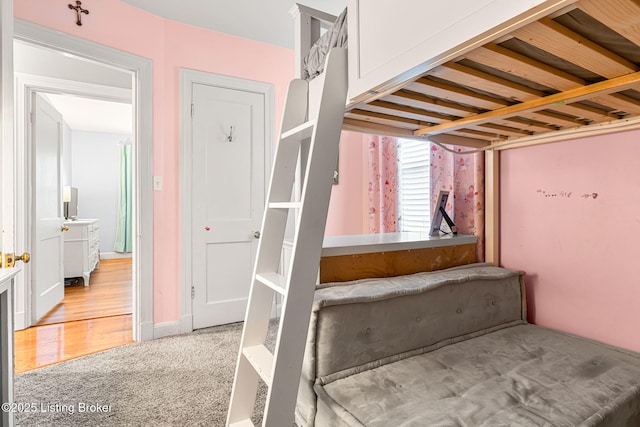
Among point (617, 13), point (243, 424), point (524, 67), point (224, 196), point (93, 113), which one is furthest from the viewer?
point (93, 113)

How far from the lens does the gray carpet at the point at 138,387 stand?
5.54ft

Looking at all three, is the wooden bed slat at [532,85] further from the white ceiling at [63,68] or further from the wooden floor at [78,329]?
the wooden floor at [78,329]

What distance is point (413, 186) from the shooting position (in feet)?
8.20

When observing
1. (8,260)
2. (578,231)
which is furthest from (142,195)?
(578,231)

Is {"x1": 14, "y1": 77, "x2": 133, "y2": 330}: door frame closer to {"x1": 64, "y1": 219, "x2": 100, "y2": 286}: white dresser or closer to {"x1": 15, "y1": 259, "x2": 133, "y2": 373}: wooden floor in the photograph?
{"x1": 15, "y1": 259, "x2": 133, "y2": 373}: wooden floor

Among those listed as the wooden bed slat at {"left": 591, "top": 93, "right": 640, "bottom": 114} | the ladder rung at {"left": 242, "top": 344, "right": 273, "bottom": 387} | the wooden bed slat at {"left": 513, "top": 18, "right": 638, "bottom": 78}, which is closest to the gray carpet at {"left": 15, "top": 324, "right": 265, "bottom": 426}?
the ladder rung at {"left": 242, "top": 344, "right": 273, "bottom": 387}

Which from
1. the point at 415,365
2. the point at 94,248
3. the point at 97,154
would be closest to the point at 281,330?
the point at 415,365

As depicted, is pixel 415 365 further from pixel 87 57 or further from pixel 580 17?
pixel 87 57

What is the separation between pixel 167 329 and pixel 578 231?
291 cm

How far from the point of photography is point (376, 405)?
1083 millimetres

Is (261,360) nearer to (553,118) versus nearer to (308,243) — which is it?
(308,243)

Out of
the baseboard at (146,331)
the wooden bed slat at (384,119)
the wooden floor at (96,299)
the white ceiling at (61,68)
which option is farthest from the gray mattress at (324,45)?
the wooden floor at (96,299)

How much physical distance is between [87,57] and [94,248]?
400 centimetres

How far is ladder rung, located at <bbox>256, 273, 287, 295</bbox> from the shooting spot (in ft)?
3.69
